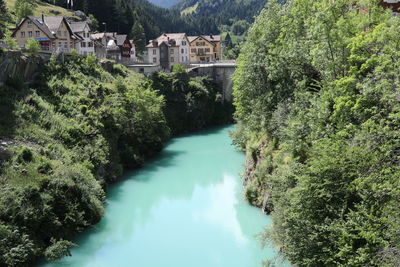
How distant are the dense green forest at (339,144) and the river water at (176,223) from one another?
295cm

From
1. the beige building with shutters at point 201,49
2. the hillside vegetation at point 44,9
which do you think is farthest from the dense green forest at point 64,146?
the hillside vegetation at point 44,9

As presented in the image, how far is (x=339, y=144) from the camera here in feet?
52.7

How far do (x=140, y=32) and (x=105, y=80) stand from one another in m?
48.5

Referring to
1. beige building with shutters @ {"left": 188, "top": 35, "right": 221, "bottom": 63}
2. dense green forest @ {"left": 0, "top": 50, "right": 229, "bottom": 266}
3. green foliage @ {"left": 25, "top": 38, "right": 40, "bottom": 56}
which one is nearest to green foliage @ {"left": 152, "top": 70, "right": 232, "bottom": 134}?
dense green forest @ {"left": 0, "top": 50, "right": 229, "bottom": 266}

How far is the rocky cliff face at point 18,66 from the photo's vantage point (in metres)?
34.9

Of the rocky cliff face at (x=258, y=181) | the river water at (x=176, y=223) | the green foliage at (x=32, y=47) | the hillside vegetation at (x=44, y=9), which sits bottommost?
the river water at (x=176, y=223)

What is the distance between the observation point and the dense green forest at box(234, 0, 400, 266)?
44.6ft

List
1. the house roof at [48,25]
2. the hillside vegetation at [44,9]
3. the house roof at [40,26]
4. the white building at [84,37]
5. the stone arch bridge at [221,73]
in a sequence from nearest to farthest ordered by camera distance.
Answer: the house roof at [40,26], the house roof at [48,25], the white building at [84,37], the stone arch bridge at [221,73], the hillside vegetation at [44,9]

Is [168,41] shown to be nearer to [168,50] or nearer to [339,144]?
[168,50]

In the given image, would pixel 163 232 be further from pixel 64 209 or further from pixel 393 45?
pixel 393 45

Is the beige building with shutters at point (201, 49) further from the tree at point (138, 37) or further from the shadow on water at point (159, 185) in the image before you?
the shadow on water at point (159, 185)

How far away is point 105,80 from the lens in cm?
4678

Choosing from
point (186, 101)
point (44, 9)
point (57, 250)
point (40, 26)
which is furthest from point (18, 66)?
point (44, 9)

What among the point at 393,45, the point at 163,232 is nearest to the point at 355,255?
the point at 393,45
